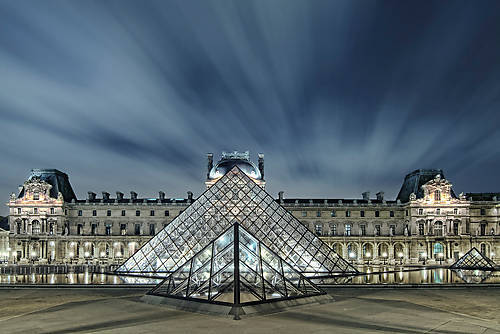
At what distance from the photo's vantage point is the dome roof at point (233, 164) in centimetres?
6397

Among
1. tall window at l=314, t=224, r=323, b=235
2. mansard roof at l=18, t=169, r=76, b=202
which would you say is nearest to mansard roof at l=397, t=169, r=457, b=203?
tall window at l=314, t=224, r=323, b=235

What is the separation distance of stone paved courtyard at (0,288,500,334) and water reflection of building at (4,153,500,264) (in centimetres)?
3951

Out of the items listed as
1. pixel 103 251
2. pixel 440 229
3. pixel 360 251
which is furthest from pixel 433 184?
pixel 103 251

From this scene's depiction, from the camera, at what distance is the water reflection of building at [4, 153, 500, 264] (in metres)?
57.6

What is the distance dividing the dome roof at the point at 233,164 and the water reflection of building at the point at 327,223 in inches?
9.2

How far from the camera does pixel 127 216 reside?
203ft

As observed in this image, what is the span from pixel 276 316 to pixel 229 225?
16.3 meters

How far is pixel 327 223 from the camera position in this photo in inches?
2424

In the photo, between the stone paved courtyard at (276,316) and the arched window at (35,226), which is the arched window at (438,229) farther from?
the arched window at (35,226)

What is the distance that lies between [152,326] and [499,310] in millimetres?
10936

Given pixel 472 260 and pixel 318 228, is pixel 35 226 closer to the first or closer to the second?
pixel 318 228

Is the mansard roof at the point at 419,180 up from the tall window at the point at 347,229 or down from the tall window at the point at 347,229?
up

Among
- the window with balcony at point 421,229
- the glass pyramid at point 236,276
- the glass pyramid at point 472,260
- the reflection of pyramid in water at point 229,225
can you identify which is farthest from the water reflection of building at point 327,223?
the glass pyramid at point 236,276

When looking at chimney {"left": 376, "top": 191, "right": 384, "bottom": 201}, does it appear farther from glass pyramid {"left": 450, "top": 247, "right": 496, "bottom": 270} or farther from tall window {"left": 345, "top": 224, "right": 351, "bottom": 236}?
glass pyramid {"left": 450, "top": 247, "right": 496, "bottom": 270}
